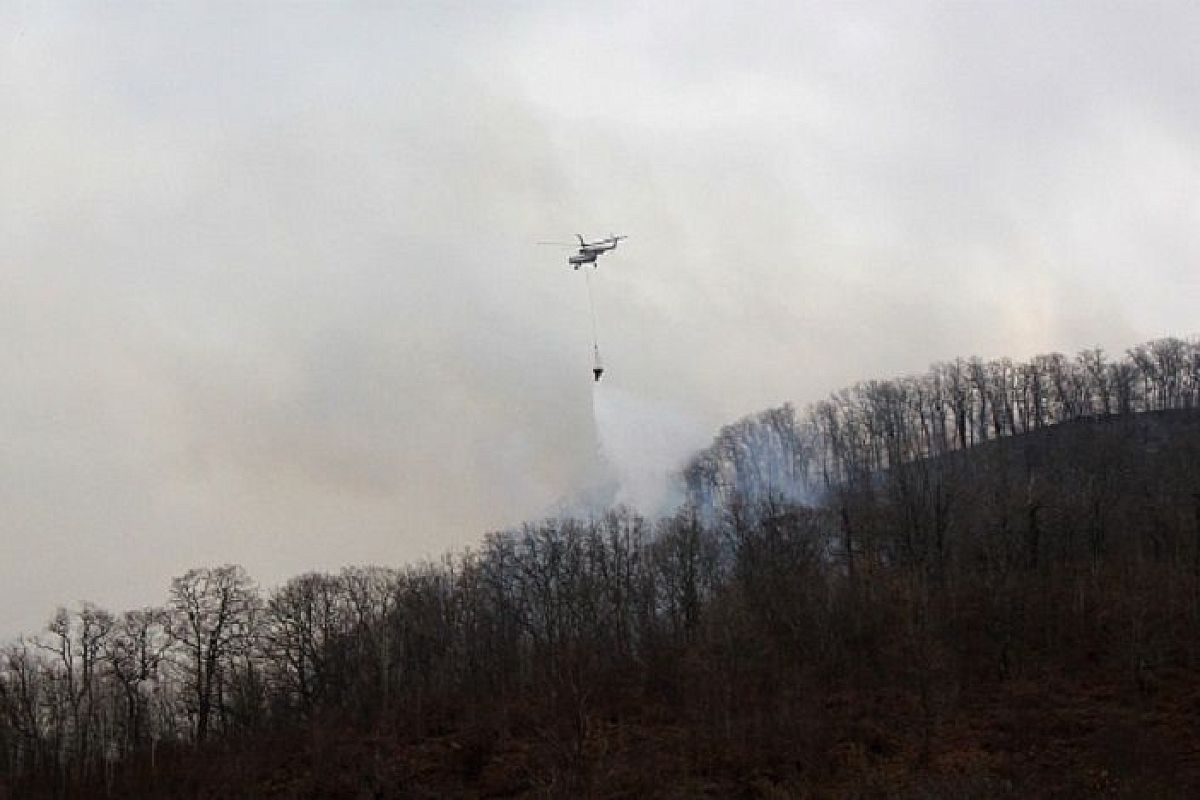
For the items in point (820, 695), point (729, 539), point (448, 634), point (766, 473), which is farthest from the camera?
point (766, 473)

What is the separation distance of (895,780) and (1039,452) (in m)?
64.4

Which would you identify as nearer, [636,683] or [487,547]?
[636,683]

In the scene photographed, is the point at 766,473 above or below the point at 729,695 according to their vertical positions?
above

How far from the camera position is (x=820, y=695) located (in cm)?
4172

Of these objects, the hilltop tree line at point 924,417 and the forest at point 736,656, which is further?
the hilltop tree line at point 924,417

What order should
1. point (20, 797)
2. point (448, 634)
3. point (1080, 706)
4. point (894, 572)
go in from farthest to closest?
1. point (448, 634)
2. point (894, 572)
3. point (20, 797)
4. point (1080, 706)

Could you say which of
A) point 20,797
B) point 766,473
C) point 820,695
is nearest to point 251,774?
point 20,797

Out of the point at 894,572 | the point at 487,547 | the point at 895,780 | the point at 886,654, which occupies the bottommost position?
the point at 895,780

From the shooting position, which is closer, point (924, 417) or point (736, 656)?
point (736, 656)

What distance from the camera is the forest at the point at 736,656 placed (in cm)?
3625

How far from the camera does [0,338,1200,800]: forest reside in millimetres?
36250

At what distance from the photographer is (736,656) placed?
47094 mm

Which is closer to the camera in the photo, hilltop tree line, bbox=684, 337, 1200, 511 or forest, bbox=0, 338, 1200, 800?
forest, bbox=0, 338, 1200, 800

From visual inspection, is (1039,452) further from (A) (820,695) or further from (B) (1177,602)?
(A) (820,695)
